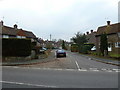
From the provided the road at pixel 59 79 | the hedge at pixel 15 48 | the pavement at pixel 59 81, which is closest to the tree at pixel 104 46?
the hedge at pixel 15 48

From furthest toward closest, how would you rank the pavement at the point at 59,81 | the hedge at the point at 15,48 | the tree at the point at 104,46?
the tree at the point at 104,46, the hedge at the point at 15,48, the pavement at the point at 59,81

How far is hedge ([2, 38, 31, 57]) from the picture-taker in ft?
67.3

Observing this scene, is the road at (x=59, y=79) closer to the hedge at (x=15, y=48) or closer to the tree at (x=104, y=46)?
the hedge at (x=15, y=48)

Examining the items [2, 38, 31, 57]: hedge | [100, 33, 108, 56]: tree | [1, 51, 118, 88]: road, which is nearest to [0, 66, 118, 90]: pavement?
[1, 51, 118, 88]: road

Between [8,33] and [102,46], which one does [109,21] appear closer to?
A: [102,46]

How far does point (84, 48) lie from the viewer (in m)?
35.3

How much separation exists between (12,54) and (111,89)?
1664cm

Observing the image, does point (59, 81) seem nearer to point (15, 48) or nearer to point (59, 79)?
point (59, 79)

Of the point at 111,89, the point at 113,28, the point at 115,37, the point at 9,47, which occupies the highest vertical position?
the point at 113,28

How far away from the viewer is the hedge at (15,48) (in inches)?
808

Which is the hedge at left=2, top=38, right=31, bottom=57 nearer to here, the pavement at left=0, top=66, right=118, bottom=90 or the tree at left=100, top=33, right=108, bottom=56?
the pavement at left=0, top=66, right=118, bottom=90

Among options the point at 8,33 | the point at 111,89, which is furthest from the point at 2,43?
the point at 8,33

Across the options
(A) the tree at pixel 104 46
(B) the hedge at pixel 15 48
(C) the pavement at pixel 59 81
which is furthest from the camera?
(A) the tree at pixel 104 46

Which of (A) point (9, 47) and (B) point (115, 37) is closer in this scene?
(A) point (9, 47)
